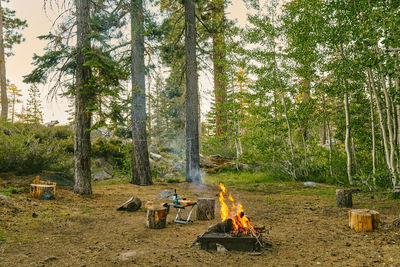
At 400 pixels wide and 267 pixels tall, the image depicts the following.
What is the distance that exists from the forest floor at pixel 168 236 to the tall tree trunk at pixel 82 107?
0.80 metres

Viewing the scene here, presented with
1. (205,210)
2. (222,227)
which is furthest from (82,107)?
(222,227)

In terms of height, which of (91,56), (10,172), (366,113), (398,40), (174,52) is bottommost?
(10,172)

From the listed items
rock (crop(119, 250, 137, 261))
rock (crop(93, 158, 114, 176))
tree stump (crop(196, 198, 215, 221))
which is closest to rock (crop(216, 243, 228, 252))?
rock (crop(119, 250, 137, 261))

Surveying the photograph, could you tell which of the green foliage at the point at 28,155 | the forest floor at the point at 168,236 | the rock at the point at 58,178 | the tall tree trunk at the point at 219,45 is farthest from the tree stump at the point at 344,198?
the green foliage at the point at 28,155

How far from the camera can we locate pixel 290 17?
36.2 ft

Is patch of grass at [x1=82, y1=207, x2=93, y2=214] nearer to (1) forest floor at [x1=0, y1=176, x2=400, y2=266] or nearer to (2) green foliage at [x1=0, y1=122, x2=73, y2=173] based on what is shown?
(1) forest floor at [x1=0, y1=176, x2=400, y2=266]

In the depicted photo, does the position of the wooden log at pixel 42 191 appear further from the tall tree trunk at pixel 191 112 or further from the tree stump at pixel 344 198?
the tree stump at pixel 344 198

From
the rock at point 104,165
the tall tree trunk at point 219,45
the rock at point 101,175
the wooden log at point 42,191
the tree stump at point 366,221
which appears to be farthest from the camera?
the rock at point 104,165

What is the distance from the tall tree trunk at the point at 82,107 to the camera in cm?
866

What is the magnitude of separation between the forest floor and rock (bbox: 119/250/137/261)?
0.02m

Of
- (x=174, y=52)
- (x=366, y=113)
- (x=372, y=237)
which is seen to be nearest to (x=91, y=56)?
(x=174, y=52)

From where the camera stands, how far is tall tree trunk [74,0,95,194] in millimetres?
8656

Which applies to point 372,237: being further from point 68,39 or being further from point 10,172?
point 10,172

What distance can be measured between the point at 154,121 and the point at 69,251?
3053 centimetres
